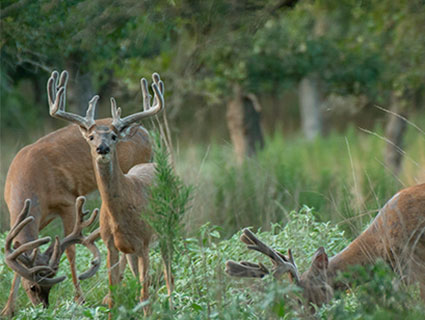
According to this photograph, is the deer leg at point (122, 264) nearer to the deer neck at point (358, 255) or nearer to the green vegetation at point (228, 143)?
the green vegetation at point (228, 143)

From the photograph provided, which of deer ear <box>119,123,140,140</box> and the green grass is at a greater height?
deer ear <box>119,123,140,140</box>

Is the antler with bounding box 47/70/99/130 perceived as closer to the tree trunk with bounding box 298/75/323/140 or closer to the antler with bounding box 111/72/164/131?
the antler with bounding box 111/72/164/131

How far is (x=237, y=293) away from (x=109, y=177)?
1.34m

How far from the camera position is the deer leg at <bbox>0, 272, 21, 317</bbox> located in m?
6.61

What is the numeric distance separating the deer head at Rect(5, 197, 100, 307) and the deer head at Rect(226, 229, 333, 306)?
1441 millimetres

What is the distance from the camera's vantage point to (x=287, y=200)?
975 cm

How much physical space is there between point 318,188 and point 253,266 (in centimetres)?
512

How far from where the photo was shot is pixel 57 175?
8.09 meters

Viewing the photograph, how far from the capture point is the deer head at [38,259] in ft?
21.2

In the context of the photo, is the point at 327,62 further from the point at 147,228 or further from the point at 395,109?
the point at 147,228

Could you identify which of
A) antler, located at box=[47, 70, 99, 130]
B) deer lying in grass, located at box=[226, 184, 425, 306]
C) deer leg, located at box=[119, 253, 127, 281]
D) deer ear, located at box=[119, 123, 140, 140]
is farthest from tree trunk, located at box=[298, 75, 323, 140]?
deer lying in grass, located at box=[226, 184, 425, 306]

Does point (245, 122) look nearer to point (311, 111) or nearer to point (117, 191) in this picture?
point (117, 191)

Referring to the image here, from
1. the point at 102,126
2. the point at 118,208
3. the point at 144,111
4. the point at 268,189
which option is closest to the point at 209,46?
the point at 144,111

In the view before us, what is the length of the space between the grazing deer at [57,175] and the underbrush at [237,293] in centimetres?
46
